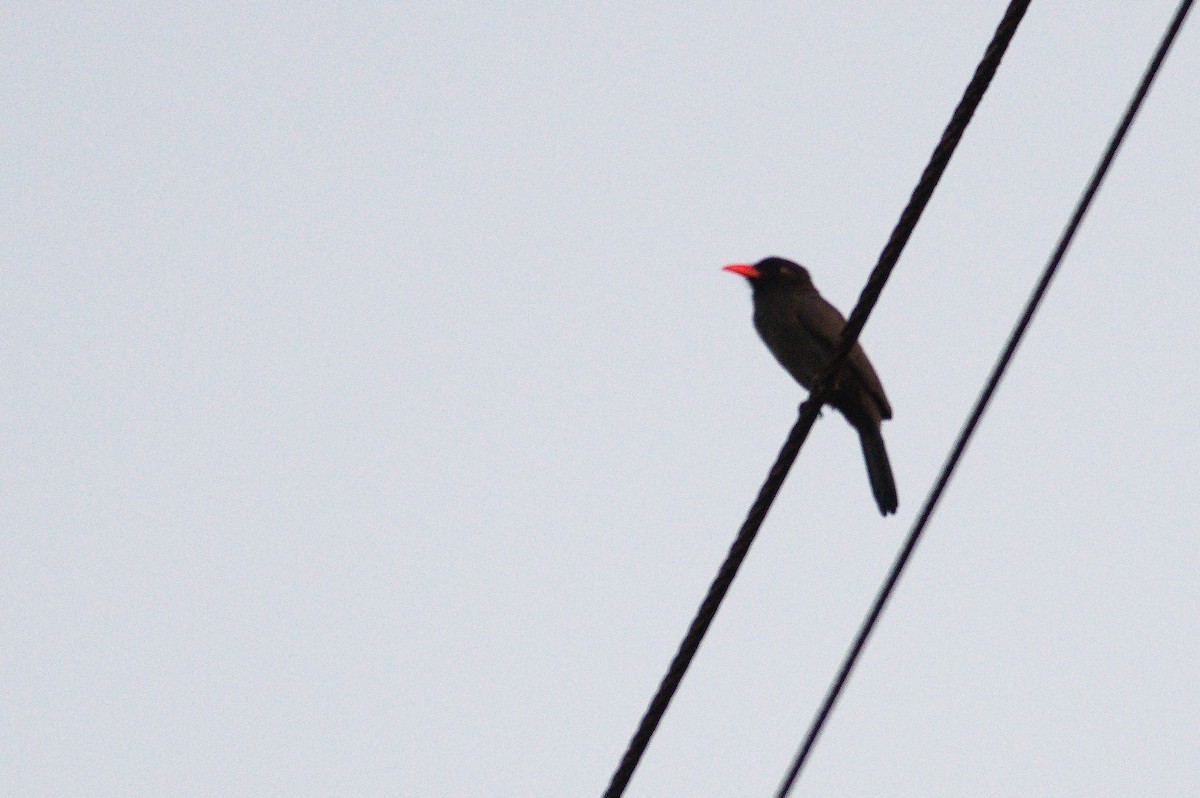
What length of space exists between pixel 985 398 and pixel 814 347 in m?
3.89

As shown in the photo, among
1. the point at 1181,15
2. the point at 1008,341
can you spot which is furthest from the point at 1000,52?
the point at 1008,341

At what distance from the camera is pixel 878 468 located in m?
6.22

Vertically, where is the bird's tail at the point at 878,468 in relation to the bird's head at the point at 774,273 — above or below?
below

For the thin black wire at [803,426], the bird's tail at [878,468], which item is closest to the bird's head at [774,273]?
the bird's tail at [878,468]

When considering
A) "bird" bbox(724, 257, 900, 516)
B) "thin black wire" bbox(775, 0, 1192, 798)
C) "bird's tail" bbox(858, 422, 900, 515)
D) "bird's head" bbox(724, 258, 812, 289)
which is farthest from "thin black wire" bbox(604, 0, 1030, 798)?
"bird's head" bbox(724, 258, 812, 289)

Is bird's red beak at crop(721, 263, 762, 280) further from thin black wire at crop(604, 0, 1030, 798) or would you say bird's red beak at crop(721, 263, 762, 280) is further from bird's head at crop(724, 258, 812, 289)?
thin black wire at crop(604, 0, 1030, 798)

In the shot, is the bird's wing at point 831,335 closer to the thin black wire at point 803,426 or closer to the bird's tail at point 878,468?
the bird's tail at point 878,468

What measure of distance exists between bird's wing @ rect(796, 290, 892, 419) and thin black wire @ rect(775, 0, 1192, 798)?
342cm

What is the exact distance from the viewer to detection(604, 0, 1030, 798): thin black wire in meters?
2.79

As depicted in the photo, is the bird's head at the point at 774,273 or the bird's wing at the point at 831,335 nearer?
the bird's wing at the point at 831,335

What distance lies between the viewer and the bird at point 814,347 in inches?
245

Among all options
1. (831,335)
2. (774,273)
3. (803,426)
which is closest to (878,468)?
(831,335)

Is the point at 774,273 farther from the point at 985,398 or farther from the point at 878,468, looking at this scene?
the point at 985,398

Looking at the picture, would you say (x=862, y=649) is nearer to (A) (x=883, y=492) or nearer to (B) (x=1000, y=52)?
(B) (x=1000, y=52)
